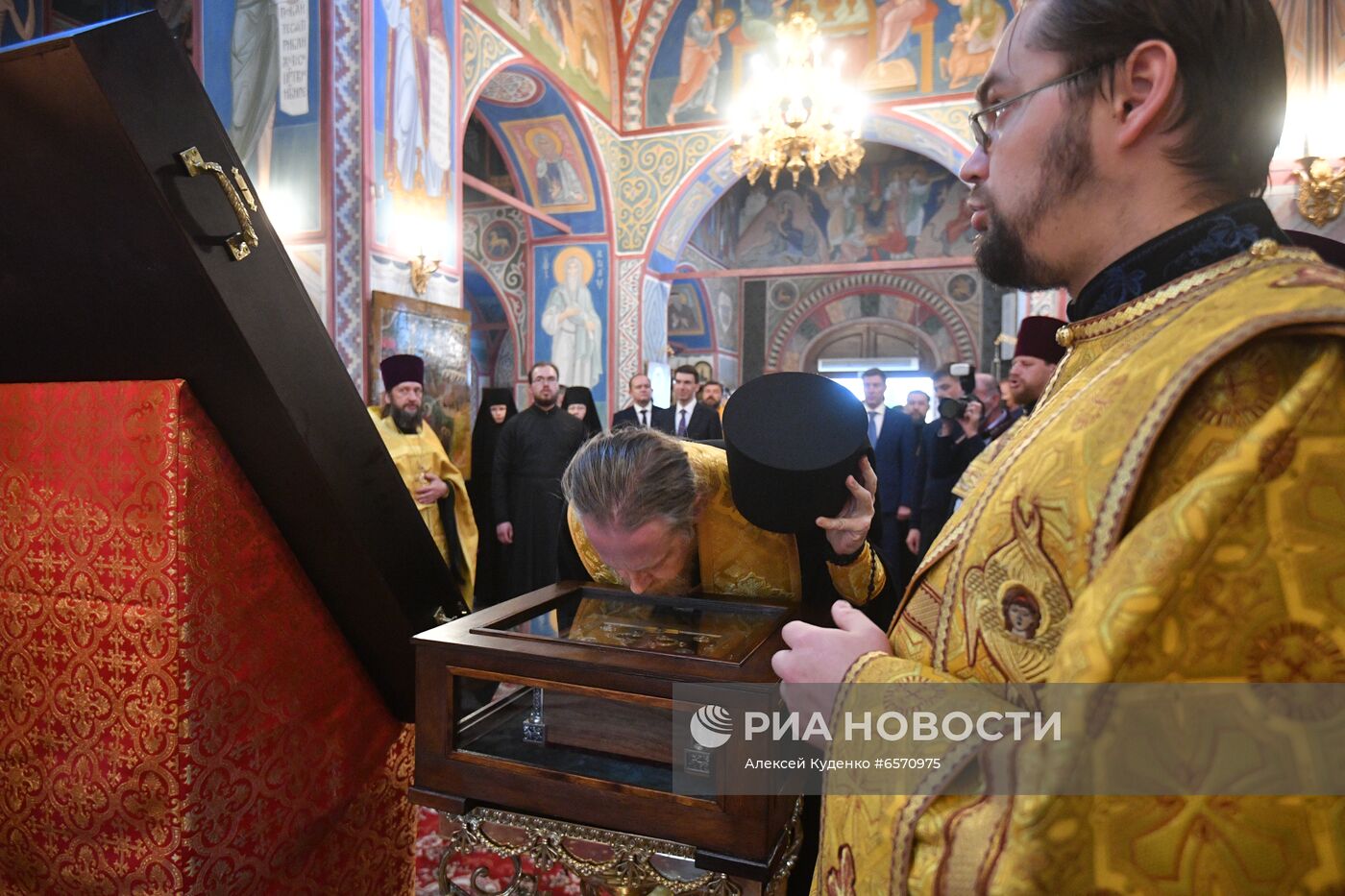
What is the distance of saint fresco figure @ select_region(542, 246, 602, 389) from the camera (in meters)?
9.70

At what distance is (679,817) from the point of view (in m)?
1.08

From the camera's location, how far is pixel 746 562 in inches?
66.2

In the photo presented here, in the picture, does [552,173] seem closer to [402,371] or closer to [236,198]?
[402,371]

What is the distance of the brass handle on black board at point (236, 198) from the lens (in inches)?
38.6

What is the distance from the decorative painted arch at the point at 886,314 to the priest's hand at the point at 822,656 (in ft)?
51.0

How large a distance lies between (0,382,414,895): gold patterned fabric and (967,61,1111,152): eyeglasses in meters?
1.14

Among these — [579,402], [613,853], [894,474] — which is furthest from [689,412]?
[613,853]

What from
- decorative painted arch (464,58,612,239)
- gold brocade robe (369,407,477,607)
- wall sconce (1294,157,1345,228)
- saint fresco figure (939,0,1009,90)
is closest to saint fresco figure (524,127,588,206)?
decorative painted arch (464,58,612,239)

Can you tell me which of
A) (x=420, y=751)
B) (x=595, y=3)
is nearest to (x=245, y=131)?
(x=595, y=3)

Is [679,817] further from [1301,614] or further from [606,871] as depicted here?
[1301,614]

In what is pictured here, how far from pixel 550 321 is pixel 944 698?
30.9 ft

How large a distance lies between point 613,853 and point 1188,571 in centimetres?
94

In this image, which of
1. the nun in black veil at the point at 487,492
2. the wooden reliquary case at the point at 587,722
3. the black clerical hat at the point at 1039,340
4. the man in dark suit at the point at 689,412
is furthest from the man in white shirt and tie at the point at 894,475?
the wooden reliquary case at the point at 587,722

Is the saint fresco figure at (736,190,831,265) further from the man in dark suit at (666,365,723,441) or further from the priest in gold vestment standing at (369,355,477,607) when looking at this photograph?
the priest in gold vestment standing at (369,355,477,607)
